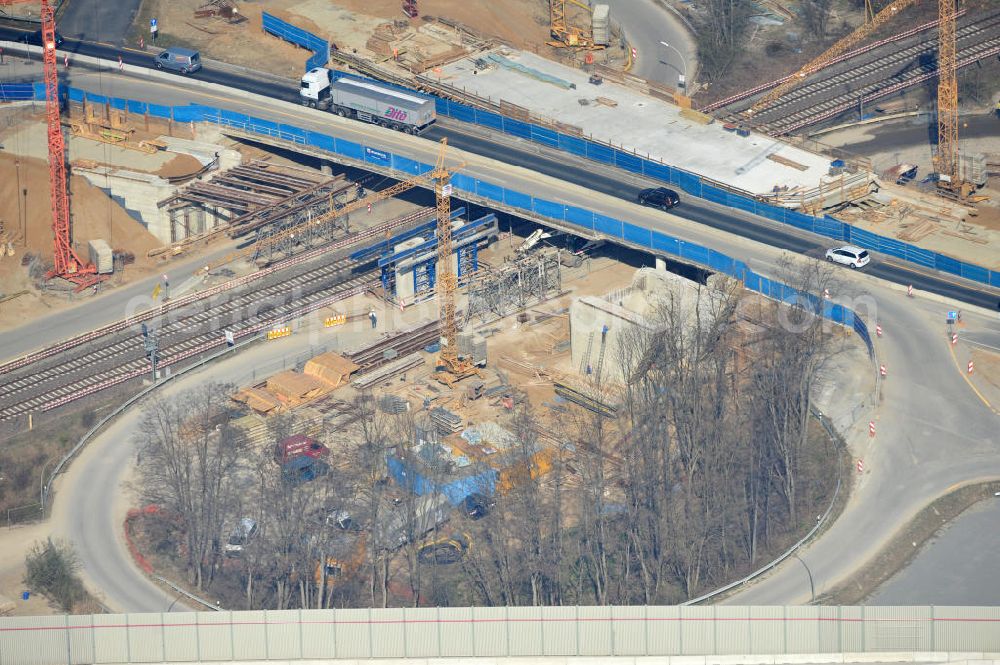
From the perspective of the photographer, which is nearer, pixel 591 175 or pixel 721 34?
pixel 591 175

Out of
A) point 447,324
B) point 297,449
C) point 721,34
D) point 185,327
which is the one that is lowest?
point 297,449

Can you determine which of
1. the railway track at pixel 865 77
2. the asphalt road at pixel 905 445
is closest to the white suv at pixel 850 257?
the asphalt road at pixel 905 445

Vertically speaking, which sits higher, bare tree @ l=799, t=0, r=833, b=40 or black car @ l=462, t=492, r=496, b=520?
bare tree @ l=799, t=0, r=833, b=40

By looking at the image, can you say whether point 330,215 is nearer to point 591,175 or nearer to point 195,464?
point 591,175

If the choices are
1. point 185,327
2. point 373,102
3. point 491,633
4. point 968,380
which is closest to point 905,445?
point 968,380

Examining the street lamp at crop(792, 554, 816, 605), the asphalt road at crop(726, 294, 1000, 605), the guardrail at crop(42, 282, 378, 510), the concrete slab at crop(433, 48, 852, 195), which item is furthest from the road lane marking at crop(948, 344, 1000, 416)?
the guardrail at crop(42, 282, 378, 510)

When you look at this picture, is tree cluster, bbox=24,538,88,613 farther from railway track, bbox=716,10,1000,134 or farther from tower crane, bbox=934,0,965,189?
tower crane, bbox=934,0,965,189

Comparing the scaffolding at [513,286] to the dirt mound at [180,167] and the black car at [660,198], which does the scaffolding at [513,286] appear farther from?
the dirt mound at [180,167]
